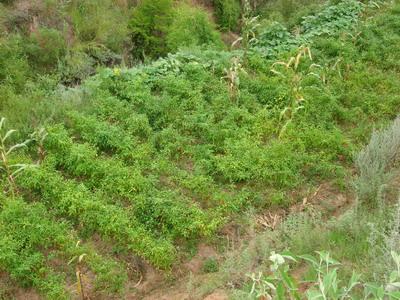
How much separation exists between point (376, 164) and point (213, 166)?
72.0 inches

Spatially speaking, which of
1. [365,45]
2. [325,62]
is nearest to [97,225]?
[325,62]

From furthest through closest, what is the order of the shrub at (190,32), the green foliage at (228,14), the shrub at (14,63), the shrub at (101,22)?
1. the green foliage at (228,14)
2. the shrub at (101,22)
3. the shrub at (190,32)
4. the shrub at (14,63)

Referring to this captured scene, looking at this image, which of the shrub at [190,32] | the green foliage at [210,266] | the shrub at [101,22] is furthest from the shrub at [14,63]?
the green foliage at [210,266]

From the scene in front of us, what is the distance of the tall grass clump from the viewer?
4488 mm

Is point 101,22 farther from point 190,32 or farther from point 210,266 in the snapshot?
point 210,266

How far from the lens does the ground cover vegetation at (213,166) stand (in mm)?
4176

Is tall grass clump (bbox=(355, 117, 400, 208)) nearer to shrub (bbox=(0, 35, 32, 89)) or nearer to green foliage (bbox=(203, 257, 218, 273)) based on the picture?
green foliage (bbox=(203, 257, 218, 273))

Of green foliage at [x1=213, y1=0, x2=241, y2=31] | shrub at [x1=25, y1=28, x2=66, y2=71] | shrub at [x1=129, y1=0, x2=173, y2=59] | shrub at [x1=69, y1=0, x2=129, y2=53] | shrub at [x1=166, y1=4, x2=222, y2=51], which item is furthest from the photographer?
green foliage at [x1=213, y1=0, x2=241, y2=31]

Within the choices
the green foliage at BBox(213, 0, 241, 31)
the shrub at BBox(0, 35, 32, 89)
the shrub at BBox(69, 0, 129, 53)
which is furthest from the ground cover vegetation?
the green foliage at BBox(213, 0, 241, 31)

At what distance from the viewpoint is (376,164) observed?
4688 millimetres

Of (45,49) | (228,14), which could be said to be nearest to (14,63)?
(45,49)

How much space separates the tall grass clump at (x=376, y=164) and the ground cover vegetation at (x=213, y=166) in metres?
0.02

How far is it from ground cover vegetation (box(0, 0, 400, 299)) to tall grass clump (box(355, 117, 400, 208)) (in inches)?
0.6

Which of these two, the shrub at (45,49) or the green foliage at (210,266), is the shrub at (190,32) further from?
the green foliage at (210,266)
